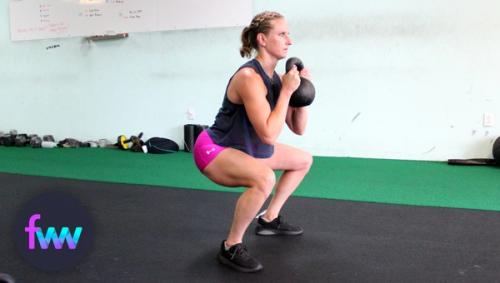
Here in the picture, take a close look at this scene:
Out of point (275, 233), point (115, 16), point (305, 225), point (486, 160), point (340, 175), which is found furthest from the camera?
point (115, 16)

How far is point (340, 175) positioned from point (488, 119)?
147 centimetres

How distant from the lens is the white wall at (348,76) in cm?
387

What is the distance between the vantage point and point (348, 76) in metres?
4.21

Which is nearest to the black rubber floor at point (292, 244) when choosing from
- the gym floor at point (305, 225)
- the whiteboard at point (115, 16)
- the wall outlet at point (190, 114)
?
the gym floor at point (305, 225)

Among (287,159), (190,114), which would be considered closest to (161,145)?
(190,114)

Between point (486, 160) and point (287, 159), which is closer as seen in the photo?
point (287, 159)

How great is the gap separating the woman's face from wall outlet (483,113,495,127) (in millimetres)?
2778

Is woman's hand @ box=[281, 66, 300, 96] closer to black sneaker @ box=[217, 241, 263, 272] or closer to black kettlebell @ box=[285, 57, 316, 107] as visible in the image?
black kettlebell @ box=[285, 57, 316, 107]

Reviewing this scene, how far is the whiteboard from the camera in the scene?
457 centimetres

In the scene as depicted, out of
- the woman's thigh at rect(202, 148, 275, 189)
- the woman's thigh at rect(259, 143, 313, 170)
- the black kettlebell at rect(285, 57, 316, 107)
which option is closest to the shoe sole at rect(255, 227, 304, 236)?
the woman's thigh at rect(259, 143, 313, 170)

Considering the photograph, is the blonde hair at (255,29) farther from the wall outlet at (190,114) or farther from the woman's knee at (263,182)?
the wall outlet at (190,114)

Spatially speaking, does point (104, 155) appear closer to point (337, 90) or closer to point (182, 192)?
point (182, 192)

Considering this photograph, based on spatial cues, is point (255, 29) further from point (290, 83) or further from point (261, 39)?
point (290, 83)

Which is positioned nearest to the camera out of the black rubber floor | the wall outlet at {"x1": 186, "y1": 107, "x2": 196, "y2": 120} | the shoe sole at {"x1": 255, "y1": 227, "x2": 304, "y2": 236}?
the black rubber floor
